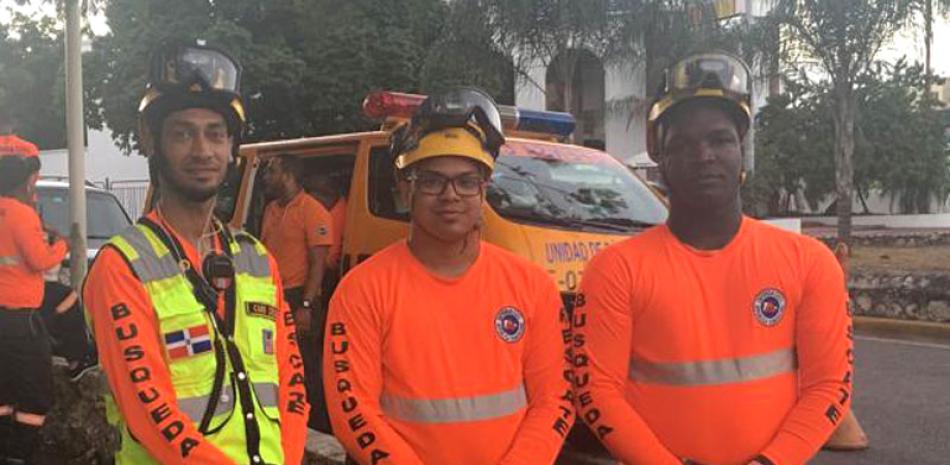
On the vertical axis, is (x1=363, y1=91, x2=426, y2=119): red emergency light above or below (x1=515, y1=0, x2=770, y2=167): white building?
below

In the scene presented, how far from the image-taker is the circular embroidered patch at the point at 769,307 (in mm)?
2555

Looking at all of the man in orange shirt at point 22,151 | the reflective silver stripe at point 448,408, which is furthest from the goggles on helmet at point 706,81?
the man in orange shirt at point 22,151

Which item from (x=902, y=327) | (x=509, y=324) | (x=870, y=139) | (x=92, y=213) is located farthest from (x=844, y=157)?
(x=509, y=324)

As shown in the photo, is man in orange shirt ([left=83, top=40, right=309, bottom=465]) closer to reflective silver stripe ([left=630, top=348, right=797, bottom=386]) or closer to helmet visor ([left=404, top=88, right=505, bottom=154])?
helmet visor ([left=404, top=88, right=505, bottom=154])

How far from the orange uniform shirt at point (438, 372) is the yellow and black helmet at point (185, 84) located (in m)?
0.61

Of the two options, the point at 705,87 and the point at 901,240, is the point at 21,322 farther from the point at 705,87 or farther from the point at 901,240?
the point at 901,240

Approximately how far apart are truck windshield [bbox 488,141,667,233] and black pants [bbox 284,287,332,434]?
1.69 metres

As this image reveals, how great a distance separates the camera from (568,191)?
6.39 m

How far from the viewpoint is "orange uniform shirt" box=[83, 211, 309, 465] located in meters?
2.29

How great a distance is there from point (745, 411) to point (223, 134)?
5.18 ft

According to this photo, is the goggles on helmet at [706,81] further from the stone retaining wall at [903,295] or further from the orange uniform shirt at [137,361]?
the stone retaining wall at [903,295]

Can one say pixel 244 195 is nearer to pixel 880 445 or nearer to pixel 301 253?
pixel 301 253

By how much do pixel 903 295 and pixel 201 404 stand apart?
1095 cm

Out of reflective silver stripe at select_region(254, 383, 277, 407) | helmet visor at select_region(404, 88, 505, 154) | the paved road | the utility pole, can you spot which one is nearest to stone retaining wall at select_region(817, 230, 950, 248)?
the paved road
